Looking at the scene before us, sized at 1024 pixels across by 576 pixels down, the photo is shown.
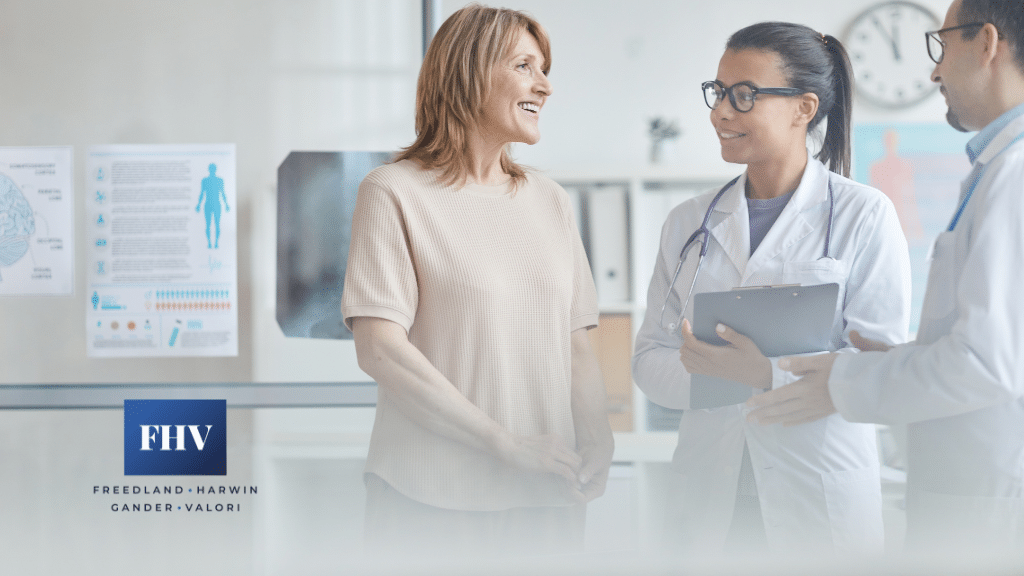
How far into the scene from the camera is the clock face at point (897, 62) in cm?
136

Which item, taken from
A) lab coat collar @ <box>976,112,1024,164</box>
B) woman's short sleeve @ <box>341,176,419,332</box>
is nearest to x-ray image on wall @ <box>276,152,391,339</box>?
woman's short sleeve @ <box>341,176,419,332</box>

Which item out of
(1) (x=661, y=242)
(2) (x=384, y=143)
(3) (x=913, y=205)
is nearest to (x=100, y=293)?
(2) (x=384, y=143)

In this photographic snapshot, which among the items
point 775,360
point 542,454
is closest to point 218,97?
point 542,454

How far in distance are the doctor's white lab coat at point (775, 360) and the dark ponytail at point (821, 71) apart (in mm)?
55

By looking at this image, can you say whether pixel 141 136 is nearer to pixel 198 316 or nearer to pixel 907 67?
pixel 198 316

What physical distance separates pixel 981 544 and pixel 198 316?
5.43ft

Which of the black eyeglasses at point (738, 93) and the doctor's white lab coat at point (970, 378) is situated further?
the black eyeglasses at point (738, 93)

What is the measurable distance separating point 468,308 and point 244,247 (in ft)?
2.05

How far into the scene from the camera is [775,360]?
1.29 m

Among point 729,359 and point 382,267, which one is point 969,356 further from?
point 382,267

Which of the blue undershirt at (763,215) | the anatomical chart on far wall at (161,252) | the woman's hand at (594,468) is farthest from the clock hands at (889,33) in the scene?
the anatomical chart on far wall at (161,252)

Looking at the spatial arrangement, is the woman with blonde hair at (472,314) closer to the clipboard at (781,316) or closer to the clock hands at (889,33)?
the clipboard at (781,316)

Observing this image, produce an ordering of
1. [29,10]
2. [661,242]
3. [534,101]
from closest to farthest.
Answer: [534,101], [661,242], [29,10]

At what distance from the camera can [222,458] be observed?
1.58m
